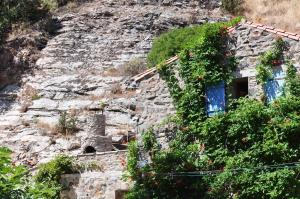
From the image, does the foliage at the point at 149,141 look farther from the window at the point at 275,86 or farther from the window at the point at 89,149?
the window at the point at 275,86

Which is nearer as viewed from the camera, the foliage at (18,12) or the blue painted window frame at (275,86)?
the blue painted window frame at (275,86)

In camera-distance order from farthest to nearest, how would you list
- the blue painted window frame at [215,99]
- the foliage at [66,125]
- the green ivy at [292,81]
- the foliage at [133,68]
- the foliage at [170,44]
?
the foliage at [133,68]
the foliage at [170,44]
the foliage at [66,125]
the blue painted window frame at [215,99]
the green ivy at [292,81]

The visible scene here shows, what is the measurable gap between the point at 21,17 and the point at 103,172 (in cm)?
1785

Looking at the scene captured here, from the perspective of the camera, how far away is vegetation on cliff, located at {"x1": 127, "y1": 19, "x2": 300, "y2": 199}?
13539 millimetres

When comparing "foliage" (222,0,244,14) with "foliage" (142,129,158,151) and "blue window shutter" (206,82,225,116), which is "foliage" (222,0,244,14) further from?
"foliage" (142,129,158,151)

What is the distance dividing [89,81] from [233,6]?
998 centimetres

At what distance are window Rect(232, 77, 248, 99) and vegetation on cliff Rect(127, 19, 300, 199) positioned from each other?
0.96 ft

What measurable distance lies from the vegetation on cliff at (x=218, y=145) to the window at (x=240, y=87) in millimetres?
291

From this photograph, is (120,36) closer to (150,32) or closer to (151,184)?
(150,32)

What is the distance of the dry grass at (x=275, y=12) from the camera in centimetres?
2856

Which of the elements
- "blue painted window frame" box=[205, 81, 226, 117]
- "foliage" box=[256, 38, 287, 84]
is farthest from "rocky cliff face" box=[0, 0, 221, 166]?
"foliage" box=[256, 38, 287, 84]

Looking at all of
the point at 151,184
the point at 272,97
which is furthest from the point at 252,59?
the point at 151,184

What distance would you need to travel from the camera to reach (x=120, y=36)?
29.9 m

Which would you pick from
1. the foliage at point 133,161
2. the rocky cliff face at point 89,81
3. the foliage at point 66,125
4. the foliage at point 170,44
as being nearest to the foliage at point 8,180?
the foliage at point 133,161
